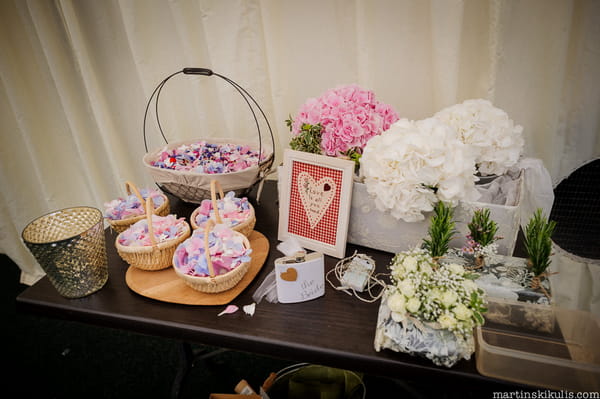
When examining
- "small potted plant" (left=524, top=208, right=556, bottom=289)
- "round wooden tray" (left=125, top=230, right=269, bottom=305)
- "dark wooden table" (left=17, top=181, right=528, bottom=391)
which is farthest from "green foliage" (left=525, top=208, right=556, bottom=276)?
"round wooden tray" (left=125, top=230, right=269, bottom=305)

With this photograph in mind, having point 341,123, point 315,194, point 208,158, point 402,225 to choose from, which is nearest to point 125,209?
point 208,158

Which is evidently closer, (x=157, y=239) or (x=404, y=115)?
(x=157, y=239)

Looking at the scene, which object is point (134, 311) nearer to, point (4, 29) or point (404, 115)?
point (404, 115)

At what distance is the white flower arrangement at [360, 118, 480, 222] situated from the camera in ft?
2.49

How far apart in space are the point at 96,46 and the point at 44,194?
970 mm

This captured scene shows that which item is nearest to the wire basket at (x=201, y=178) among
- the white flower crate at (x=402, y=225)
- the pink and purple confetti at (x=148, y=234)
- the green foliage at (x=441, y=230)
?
the pink and purple confetti at (x=148, y=234)

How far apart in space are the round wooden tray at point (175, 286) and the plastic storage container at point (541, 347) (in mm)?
576

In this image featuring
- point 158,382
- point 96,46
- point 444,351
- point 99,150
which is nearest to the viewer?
point 444,351

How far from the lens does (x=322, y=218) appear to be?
0.99 m

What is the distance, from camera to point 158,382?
1.50 metres

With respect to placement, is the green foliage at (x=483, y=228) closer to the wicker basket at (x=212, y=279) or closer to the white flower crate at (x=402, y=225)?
the white flower crate at (x=402, y=225)

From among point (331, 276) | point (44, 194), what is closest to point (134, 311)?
point (331, 276)

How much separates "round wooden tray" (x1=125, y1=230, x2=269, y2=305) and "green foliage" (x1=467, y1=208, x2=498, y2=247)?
0.57 metres

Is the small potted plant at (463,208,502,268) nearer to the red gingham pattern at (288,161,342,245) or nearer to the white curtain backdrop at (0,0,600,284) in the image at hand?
the red gingham pattern at (288,161,342,245)
